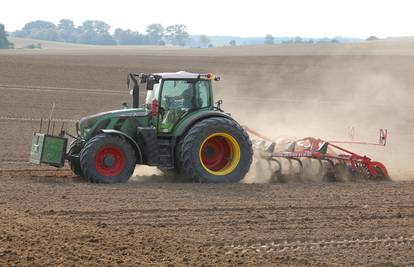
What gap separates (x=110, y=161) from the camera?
12883 millimetres

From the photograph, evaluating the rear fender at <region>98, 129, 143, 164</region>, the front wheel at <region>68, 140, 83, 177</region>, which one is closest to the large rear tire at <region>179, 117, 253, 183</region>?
the rear fender at <region>98, 129, 143, 164</region>

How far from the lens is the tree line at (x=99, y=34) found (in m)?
151

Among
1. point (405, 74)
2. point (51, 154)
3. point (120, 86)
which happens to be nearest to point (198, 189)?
point (51, 154)

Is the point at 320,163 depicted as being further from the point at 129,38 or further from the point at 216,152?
the point at 129,38

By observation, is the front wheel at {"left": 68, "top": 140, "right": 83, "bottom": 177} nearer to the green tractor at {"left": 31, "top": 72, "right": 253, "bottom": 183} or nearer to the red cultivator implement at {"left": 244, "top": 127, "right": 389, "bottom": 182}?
the green tractor at {"left": 31, "top": 72, "right": 253, "bottom": 183}

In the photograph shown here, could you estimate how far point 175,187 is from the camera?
12602 millimetres

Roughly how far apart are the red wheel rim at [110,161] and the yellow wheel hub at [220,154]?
1.37 metres

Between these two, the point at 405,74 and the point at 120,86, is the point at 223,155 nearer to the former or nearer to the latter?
the point at 120,86

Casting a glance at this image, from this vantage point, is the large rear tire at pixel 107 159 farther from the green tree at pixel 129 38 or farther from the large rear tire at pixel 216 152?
the green tree at pixel 129 38

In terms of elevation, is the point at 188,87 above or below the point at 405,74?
below

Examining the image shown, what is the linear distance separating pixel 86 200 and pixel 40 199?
2.13 feet

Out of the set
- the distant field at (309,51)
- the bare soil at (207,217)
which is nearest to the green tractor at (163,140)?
the bare soil at (207,217)

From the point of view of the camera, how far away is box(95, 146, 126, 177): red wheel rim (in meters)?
12.8

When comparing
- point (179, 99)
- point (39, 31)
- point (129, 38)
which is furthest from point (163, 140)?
point (39, 31)
